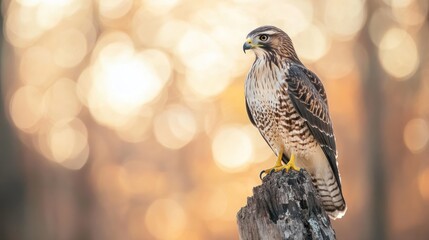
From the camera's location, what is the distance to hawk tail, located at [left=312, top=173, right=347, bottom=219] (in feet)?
Result: 28.8

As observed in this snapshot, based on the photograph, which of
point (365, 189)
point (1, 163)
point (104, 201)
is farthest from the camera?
point (104, 201)

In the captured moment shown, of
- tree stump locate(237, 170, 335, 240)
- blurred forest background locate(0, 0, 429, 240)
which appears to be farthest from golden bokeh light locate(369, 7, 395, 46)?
tree stump locate(237, 170, 335, 240)

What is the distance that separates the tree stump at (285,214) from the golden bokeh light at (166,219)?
2422cm

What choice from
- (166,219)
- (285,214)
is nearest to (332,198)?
(285,214)

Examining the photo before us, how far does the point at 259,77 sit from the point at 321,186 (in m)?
1.18

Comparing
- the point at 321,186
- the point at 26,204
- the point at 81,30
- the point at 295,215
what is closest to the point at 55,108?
the point at 81,30

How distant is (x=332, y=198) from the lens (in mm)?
8797

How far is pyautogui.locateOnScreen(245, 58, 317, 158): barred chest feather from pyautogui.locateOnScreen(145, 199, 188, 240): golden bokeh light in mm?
22110

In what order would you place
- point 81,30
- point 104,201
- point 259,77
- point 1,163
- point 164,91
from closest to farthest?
point 259,77
point 1,163
point 81,30
point 104,201
point 164,91

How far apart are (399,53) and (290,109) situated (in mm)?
13733

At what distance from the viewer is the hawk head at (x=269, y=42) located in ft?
29.1

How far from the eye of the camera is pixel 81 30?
84.5ft

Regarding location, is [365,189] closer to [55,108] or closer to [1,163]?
[1,163]

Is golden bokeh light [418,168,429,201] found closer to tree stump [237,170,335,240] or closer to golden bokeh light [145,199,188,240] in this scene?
golden bokeh light [145,199,188,240]
